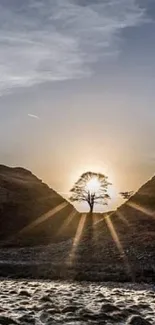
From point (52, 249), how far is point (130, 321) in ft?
123

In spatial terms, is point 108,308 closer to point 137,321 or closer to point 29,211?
point 137,321

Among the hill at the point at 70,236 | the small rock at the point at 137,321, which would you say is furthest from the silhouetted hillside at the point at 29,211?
the small rock at the point at 137,321

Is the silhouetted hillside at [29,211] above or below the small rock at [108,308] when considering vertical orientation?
above

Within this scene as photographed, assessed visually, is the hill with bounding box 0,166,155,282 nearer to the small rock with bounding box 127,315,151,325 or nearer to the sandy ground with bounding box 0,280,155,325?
the sandy ground with bounding box 0,280,155,325

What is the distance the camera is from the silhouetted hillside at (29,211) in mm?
69738

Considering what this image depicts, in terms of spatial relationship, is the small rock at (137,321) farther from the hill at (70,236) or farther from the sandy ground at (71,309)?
the hill at (70,236)

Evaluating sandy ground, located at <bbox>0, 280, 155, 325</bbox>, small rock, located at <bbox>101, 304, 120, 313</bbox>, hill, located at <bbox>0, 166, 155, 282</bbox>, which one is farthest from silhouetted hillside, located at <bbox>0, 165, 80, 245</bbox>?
small rock, located at <bbox>101, 304, 120, 313</bbox>

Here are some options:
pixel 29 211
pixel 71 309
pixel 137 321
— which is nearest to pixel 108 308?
pixel 71 309

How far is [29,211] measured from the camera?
83688 mm

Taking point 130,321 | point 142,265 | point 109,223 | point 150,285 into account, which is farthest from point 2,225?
point 130,321

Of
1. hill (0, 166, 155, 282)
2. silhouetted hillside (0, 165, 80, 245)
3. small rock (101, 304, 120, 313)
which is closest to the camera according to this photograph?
small rock (101, 304, 120, 313)

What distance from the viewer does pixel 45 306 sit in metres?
19.3

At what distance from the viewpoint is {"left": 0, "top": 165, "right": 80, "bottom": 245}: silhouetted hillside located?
69738 millimetres

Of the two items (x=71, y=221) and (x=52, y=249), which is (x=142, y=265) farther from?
(x=71, y=221)
